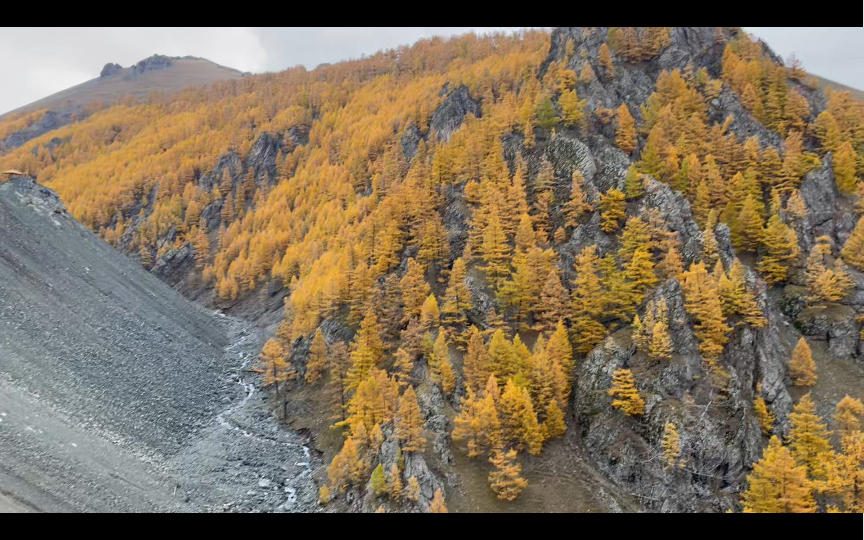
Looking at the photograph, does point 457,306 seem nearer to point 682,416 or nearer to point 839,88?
point 682,416

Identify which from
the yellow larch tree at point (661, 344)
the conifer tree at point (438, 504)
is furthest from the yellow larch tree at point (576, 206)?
the conifer tree at point (438, 504)

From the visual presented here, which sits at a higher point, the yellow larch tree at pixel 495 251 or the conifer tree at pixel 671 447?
the yellow larch tree at pixel 495 251

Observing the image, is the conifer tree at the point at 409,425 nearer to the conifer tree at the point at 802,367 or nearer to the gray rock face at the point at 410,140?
the conifer tree at the point at 802,367

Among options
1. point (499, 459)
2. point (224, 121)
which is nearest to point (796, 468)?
point (499, 459)

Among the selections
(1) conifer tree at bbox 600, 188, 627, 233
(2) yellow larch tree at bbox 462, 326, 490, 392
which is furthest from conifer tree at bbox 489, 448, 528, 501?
(1) conifer tree at bbox 600, 188, 627, 233

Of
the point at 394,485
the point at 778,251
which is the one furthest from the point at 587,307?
the point at 394,485

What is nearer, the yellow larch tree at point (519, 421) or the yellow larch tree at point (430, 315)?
the yellow larch tree at point (519, 421)
